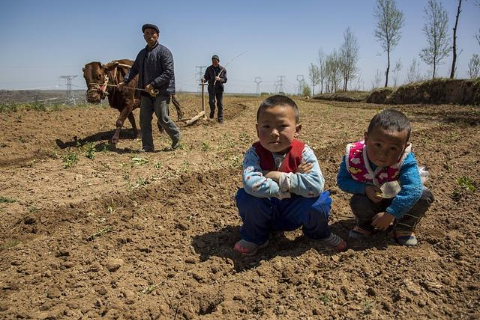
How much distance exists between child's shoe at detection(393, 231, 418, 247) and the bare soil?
0.08 metres

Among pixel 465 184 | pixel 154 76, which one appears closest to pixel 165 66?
pixel 154 76

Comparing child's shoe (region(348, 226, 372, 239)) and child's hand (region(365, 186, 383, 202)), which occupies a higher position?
child's hand (region(365, 186, 383, 202))

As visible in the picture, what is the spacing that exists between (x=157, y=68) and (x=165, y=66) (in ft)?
0.52

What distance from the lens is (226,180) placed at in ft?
15.9

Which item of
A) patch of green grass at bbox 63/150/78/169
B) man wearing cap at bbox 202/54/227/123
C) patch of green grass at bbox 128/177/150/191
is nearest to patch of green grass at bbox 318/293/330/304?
patch of green grass at bbox 128/177/150/191

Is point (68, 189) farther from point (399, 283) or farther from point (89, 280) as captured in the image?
point (399, 283)

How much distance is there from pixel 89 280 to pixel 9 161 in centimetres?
509

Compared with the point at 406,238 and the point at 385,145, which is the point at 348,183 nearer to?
the point at 385,145

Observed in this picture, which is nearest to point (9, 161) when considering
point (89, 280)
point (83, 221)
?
point (83, 221)

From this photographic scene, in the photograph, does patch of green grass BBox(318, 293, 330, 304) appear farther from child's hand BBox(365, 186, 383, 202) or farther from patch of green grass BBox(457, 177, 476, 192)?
patch of green grass BBox(457, 177, 476, 192)

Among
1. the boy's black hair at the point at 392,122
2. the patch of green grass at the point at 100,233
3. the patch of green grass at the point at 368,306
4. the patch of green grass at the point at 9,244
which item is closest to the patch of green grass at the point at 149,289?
the patch of green grass at the point at 100,233

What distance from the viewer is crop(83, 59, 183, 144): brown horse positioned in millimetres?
7660

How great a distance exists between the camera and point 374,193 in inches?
106

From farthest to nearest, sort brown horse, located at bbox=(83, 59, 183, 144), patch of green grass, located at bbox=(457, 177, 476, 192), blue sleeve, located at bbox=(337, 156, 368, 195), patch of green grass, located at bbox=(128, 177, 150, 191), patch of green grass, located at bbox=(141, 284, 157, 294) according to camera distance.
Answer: brown horse, located at bbox=(83, 59, 183, 144), patch of green grass, located at bbox=(128, 177, 150, 191), patch of green grass, located at bbox=(457, 177, 476, 192), blue sleeve, located at bbox=(337, 156, 368, 195), patch of green grass, located at bbox=(141, 284, 157, 294)
